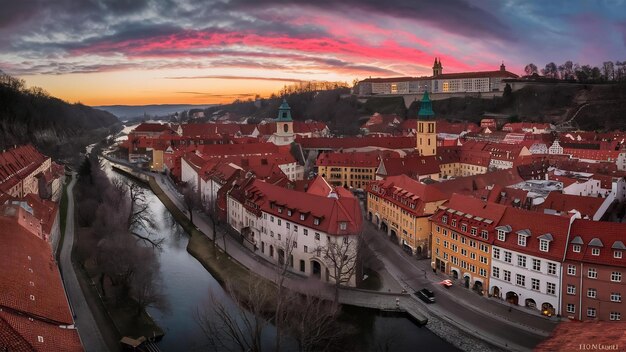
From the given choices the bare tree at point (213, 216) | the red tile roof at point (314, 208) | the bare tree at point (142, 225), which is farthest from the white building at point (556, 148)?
the bare tree at point (142, 225)

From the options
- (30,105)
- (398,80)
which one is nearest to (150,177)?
(30,105)

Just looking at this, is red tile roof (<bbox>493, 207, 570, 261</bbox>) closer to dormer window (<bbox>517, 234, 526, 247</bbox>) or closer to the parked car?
dormer window (<bbox>517, 234, 526, 247</bbox>)

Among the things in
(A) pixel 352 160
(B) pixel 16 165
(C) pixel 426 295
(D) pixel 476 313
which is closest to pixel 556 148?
(A) pixel 352 160

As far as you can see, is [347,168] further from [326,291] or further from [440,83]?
[440,83]

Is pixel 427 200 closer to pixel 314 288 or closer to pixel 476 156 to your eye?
pixel 314 288

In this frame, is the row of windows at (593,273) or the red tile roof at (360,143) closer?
the row of windows at (593,273)

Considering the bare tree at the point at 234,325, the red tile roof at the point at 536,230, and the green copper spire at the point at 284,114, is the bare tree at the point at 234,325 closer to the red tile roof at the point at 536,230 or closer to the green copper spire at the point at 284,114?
the red tile roof at the point at 536,230
